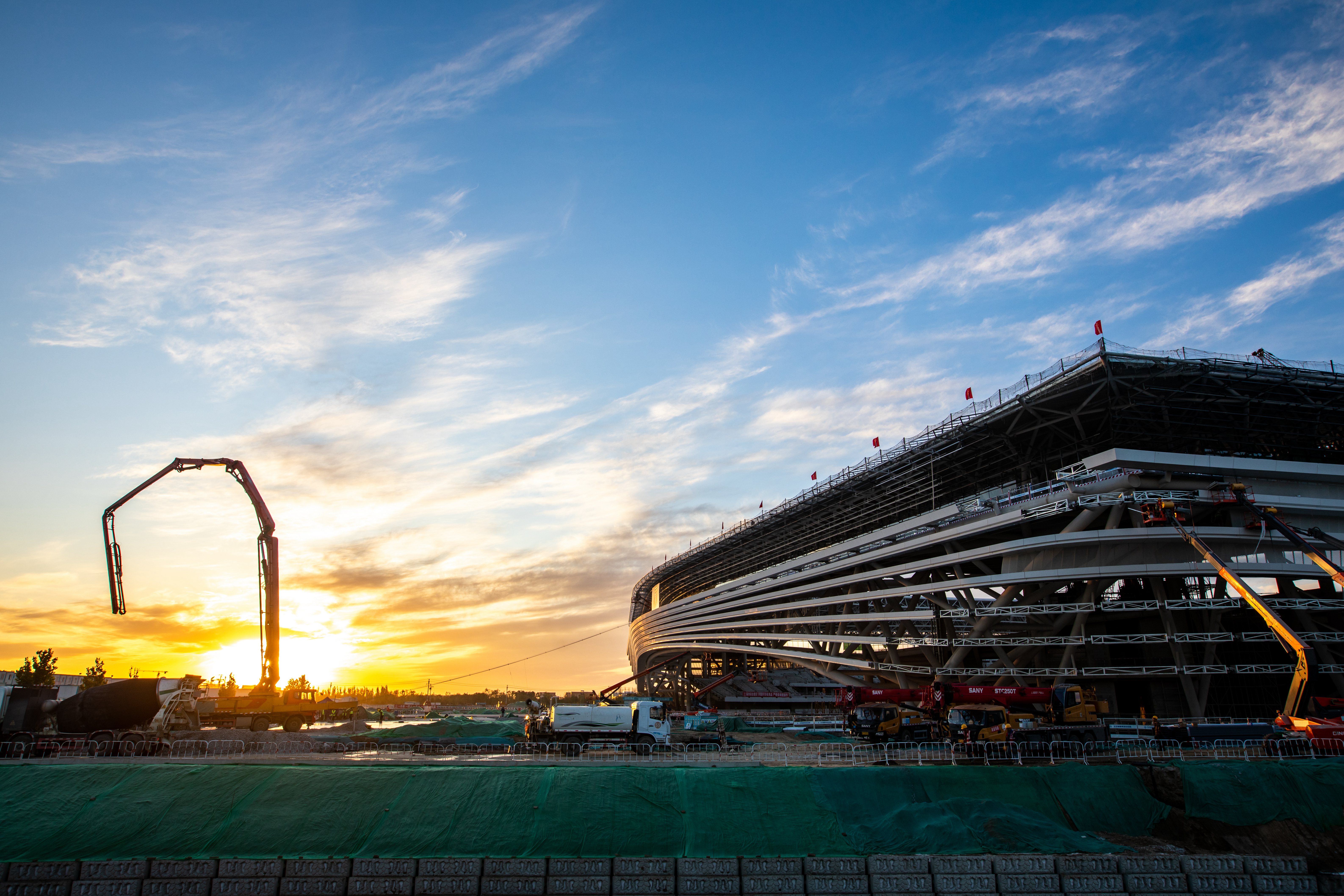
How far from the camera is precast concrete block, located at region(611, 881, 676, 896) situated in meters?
20.2

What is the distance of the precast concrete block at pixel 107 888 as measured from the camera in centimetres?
2034

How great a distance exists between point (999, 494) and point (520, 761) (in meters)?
37.8

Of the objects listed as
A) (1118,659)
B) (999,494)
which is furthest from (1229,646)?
(999,494)

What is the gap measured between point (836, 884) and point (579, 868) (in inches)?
266

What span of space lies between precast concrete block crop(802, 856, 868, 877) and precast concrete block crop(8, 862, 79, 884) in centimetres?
1934

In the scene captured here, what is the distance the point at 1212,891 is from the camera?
21062 mm

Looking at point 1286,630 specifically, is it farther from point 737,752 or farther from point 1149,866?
point 737,752

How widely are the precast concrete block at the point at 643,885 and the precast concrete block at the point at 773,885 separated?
1918 millimetres

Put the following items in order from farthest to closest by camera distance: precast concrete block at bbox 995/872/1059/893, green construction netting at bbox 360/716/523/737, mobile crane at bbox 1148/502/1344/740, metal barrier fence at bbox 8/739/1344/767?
1. green construction netting at bbox 360/716/523/737
2. mobile crane at bbox 1148/502/1344/740
3. metal barrier fence at bbox 8/739/1344/767
4. precast concrete block at bbox 995/872/1059/893

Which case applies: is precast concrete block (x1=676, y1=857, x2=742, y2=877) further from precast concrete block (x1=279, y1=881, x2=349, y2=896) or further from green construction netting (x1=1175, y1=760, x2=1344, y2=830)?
green construction netting (x1=1175, y1=760, x2=1344, y2=830)

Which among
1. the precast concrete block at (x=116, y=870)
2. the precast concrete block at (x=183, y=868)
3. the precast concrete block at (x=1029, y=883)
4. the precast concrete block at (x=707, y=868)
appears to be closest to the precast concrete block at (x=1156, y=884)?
the precast concrete block at (x=1029, y=883)

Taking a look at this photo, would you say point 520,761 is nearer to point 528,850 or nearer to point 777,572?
point 528,850

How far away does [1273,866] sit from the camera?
21.9m

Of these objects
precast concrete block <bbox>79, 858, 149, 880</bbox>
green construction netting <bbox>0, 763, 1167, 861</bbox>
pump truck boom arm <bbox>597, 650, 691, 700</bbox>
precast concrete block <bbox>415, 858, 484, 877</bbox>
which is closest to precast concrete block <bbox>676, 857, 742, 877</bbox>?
green construction netting <bbox>0, 763, 1167, 861</bbox>
